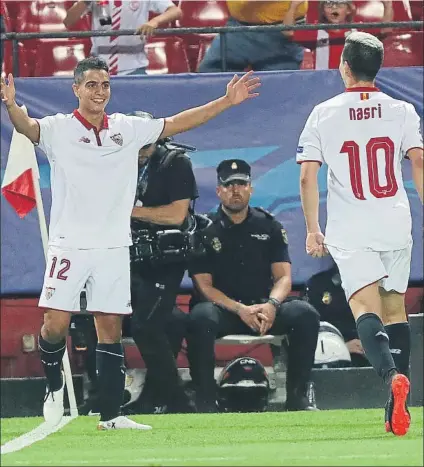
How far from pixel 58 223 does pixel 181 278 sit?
7.06 feet

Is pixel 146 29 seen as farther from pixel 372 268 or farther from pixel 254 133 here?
pixel 372 268

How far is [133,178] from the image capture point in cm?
792

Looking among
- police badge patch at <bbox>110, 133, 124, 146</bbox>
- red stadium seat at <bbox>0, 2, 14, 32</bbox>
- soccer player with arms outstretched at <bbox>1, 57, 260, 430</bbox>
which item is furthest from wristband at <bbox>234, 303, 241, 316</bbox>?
red stadium seat at <bbox>0, 2, 14, 32</bbox>

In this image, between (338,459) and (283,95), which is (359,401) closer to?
(283,95)

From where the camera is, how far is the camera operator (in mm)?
9461

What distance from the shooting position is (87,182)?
7.77m

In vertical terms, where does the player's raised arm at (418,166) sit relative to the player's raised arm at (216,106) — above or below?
below

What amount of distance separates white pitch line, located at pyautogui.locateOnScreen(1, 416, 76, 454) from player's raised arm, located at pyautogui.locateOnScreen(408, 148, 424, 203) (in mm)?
2498

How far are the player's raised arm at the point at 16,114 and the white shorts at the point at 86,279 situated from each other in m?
0.69

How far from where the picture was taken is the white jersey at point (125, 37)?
1119cm

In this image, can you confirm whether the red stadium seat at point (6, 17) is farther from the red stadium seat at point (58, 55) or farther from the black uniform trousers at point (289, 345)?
the black uniform trousers at point (289, 345)

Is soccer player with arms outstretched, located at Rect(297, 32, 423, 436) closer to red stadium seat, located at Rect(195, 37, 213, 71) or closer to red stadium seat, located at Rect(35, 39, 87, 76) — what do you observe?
red stadium seat, located at Rect(195, 37, 213, 71)

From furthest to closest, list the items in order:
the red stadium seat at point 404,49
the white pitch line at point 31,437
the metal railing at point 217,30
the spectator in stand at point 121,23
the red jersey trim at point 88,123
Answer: the red stadium seat at point 404,49 < the spectator in stand at point 121,23 < the metal railing at point 217,30 < the red jersey trim at point 88,123 < the white pitch line at point 31,437

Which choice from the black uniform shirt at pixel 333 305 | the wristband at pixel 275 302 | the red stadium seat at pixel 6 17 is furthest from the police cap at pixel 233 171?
the red stadium seat at pixel 6 17
